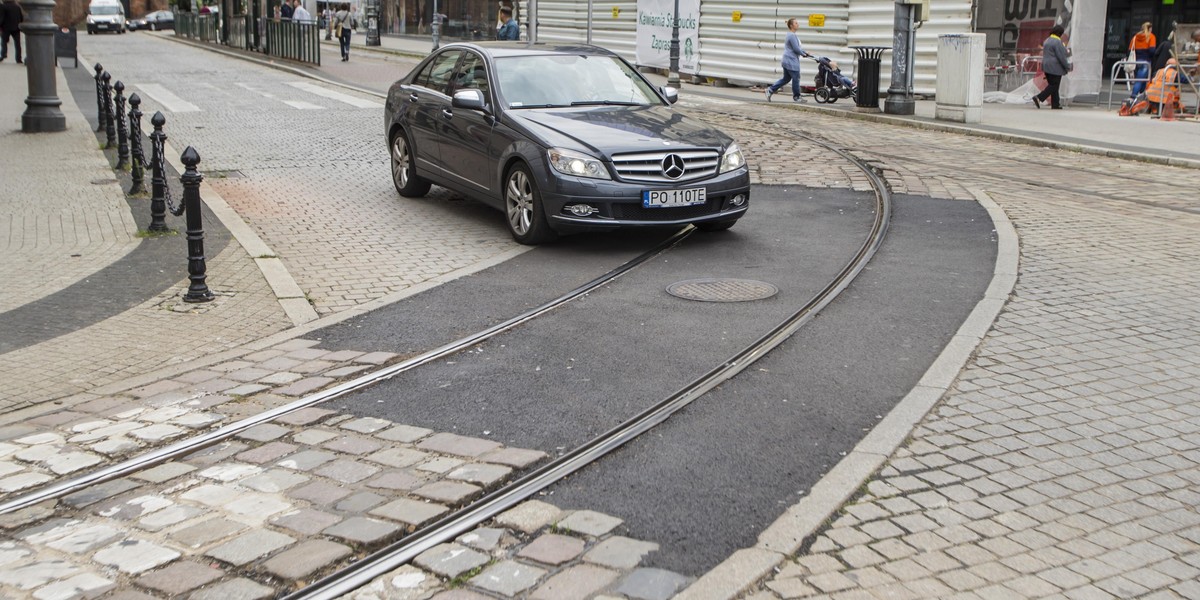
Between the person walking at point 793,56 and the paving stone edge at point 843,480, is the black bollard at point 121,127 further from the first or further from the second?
the person walking at point 793,56

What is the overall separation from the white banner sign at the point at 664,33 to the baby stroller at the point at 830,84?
6.98m

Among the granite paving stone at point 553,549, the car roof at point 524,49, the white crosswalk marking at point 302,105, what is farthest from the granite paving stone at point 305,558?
the white crosswalk marking at point 302,105

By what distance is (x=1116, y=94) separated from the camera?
1057 inches

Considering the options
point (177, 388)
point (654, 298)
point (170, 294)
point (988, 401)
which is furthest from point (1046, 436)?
point (170, 294)

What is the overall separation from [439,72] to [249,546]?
27.4ft

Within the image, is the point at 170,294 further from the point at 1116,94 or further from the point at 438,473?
the point at 1116,94

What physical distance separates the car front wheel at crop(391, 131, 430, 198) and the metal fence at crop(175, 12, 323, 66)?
77.5 ft

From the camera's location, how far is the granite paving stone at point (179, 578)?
402 centimetres

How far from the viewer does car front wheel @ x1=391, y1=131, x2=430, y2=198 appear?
12.4m

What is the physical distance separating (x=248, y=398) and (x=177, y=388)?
44 centimetres

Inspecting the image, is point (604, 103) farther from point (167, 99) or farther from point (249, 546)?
point (167, 99)

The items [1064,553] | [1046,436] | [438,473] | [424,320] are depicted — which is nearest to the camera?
[1064,553]

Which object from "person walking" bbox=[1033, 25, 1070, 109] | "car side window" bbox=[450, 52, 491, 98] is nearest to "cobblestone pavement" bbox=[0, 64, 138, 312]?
"car side window" bbox=[450, 52, 491, 98]

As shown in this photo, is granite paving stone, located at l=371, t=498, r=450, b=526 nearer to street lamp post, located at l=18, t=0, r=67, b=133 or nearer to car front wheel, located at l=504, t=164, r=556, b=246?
car front wheel, located at l=504, t=164, r=556, b=246
